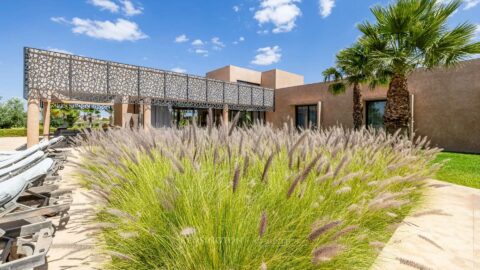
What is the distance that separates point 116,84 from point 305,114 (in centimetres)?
1548

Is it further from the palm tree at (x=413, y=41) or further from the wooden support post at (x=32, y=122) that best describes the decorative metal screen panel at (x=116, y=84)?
the palm tree at (x=413, y=41)

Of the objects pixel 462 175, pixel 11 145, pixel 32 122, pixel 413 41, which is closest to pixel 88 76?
pixel 32 122

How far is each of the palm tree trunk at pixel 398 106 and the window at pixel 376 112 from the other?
9117mm

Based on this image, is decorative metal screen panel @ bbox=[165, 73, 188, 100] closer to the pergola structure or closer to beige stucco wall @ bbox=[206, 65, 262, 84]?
the pergola structure

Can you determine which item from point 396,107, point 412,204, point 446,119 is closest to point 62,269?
point 412,204

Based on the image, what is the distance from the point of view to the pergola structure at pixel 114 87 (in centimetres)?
1187

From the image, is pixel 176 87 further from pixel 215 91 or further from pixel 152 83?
pixel 215 91

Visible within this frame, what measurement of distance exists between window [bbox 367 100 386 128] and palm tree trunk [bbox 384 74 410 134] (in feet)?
29.9

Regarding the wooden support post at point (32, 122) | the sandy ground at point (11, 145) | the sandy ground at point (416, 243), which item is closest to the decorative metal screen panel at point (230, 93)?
the wooden support post at point (32, 122)

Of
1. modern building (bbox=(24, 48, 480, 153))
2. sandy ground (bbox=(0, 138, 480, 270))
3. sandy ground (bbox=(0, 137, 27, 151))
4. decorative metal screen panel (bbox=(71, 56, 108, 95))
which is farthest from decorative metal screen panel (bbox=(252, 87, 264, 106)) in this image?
sandy ground (bbox=(0, 138, 480, 270))

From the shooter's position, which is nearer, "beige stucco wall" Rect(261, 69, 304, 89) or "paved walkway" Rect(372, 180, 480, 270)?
"paved walkway" Rect(372, 180, 480, 270)

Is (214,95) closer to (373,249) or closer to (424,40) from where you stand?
Result: (424,40)

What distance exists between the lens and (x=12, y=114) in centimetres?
3909

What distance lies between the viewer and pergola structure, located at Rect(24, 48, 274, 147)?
11867 millimetres
